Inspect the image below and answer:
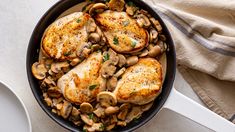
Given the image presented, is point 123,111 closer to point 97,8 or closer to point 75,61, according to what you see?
point 75,61

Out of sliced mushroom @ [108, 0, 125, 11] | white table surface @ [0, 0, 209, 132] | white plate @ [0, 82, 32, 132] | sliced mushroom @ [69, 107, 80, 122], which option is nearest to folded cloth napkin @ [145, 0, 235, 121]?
white table surface @ [0, 0, 209, 132]

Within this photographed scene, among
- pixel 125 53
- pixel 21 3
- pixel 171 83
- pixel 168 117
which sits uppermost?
pixel 21 3

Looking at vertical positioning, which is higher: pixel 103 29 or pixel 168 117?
pixel 103 29

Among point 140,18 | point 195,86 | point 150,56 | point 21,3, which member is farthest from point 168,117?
point 21,3

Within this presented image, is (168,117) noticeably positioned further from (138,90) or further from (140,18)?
(140,18)

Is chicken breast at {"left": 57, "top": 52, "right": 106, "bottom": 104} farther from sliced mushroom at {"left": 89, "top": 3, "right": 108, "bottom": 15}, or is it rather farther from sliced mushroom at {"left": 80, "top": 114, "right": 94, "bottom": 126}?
sliced mushroom at {"left": 89, "top": 3, "right": 108, "bottom": 15}

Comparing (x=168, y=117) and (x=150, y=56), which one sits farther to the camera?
(x=168, y=117)
